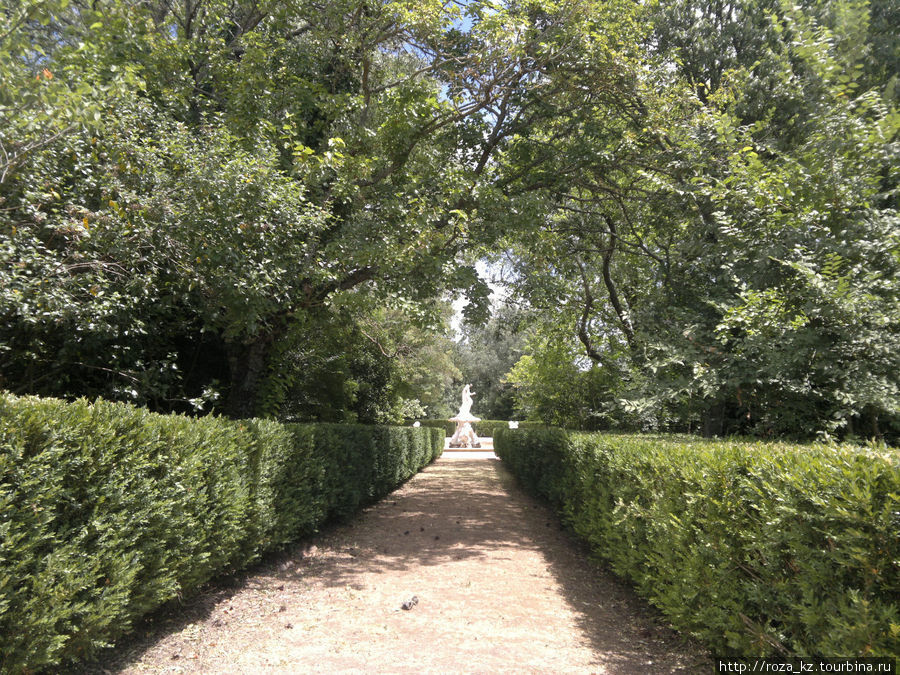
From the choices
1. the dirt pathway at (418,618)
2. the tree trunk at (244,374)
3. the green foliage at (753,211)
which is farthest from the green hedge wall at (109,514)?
the green foliage at (753,211)

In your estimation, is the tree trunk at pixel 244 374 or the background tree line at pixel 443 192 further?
the tree trunk at pixel 244 374

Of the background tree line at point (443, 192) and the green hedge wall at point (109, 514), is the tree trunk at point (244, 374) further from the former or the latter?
the green hedge wall at point (109, 514)

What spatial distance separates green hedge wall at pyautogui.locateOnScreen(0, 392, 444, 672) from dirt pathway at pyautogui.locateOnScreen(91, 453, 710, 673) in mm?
416

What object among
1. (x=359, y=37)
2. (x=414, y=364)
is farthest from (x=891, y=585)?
(x=414, y=364)

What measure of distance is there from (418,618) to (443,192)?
623 cm

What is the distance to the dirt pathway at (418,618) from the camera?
377 centimetres

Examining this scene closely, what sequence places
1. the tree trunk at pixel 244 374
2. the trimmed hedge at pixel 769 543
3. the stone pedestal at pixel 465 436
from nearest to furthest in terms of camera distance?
the trimmed hedge at pixel 769 543 → the tree trunk at pixel 244 374 → the stone pedestal at pixel 465 436

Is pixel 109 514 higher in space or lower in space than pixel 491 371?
lower

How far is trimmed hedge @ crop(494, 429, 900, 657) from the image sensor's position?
2.17 metres

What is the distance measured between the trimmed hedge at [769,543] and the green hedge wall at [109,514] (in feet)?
12.1

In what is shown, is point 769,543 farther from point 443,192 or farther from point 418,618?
point 443,192

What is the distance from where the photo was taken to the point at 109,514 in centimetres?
324

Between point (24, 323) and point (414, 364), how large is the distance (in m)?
13.8

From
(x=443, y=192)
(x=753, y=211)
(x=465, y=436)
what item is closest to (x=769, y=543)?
(x=753, y=211)
